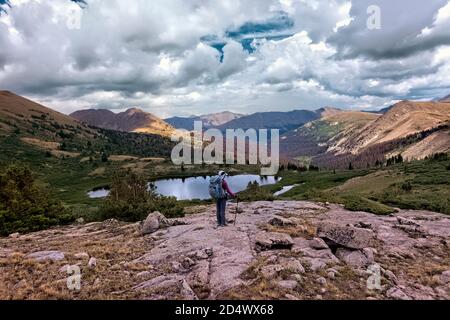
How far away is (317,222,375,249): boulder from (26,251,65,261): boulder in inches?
582

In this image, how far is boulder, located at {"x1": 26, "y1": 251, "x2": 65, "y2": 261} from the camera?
18892 mm

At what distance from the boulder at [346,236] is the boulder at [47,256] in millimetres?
14788

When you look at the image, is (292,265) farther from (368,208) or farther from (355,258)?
(368,208)

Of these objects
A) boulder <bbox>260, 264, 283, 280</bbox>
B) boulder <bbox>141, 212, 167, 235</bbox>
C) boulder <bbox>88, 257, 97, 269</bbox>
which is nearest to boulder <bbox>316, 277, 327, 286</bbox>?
boulder <bbox>260, 264, 283, 280</bbox>

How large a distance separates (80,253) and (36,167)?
204 metres

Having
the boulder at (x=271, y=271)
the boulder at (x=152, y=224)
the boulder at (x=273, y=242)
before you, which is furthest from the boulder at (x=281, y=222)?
the boulder at (x=271, y=271)

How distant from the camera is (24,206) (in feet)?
107

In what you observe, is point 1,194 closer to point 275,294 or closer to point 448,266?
point 275,294

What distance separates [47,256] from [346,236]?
54.7 ft

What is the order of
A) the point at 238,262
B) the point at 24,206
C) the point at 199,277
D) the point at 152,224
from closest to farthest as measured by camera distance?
the point at 199,277 → the point at 238,262 → the point at 152,224 → the point at 24,206

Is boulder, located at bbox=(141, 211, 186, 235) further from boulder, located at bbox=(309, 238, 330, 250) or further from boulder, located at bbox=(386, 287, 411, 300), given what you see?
boulder, located at bbox=(386, 287, 411, 300)

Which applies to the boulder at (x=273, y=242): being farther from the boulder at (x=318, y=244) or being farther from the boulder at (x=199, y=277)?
the boulder at (x=199, y=277)

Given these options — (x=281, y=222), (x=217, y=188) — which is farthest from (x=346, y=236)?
(x=217, y=188)
